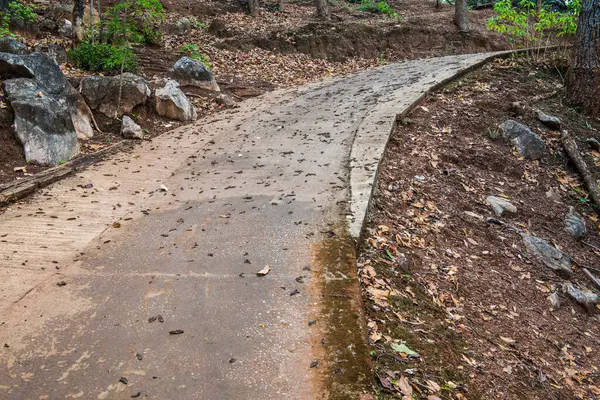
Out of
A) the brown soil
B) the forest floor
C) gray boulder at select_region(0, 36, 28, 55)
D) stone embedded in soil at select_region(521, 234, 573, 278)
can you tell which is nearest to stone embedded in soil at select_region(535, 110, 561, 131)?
the brown soil

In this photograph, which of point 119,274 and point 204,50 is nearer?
point 119,274

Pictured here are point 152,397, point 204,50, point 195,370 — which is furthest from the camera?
point 204,50

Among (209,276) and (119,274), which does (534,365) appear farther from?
(119,274)

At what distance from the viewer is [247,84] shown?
9.86 m

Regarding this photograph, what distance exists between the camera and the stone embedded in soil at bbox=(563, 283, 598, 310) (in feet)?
13.5

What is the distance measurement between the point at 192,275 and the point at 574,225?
14.8ft

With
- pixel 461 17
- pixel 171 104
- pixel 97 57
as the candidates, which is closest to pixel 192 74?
pixel 171 104

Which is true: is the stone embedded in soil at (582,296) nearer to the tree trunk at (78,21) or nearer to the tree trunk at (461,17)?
the tree trunk at (78,21)

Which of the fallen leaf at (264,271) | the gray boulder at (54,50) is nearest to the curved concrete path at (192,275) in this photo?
the fallen leaf at (264,271)

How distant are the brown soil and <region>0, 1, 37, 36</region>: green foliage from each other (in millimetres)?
7325

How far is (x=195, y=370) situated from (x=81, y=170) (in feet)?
13.1

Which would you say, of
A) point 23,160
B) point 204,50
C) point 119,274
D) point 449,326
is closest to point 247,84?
point 204,50

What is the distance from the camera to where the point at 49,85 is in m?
6.25

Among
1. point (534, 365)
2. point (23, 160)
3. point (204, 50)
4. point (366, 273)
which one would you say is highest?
point (204, 50)
